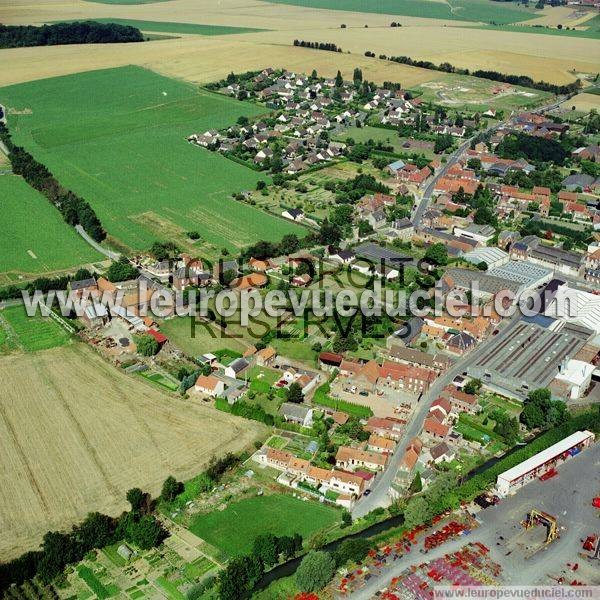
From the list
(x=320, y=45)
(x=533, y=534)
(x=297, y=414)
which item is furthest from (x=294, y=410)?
(x=320, y=45)

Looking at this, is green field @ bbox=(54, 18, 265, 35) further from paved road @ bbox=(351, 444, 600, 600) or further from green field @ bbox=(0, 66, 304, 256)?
paved road @ bbox=(351, 444, 600, 600)

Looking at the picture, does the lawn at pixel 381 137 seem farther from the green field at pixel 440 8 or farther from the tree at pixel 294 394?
the green field at pixel 440 8

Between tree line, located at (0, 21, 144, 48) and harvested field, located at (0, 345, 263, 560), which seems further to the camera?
tree line, located at (0, 21, 144, 48)

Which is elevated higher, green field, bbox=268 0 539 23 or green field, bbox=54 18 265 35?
green field, bbox=268 0 539 23

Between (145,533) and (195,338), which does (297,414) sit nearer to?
(195,338)

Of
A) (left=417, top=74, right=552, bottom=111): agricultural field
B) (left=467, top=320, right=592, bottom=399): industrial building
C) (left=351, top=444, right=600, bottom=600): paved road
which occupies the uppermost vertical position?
(left=417, top=74, right=552, bottom=111): agricultural field

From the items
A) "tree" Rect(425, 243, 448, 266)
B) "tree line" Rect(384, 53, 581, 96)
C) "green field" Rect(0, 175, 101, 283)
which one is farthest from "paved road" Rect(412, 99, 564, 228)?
"green field" Rect(0, 175, 101, 283)

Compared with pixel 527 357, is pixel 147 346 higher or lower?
higher

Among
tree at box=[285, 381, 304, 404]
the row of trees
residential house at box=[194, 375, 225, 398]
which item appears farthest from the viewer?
residential house at box=[194, 375, 225, 398]
